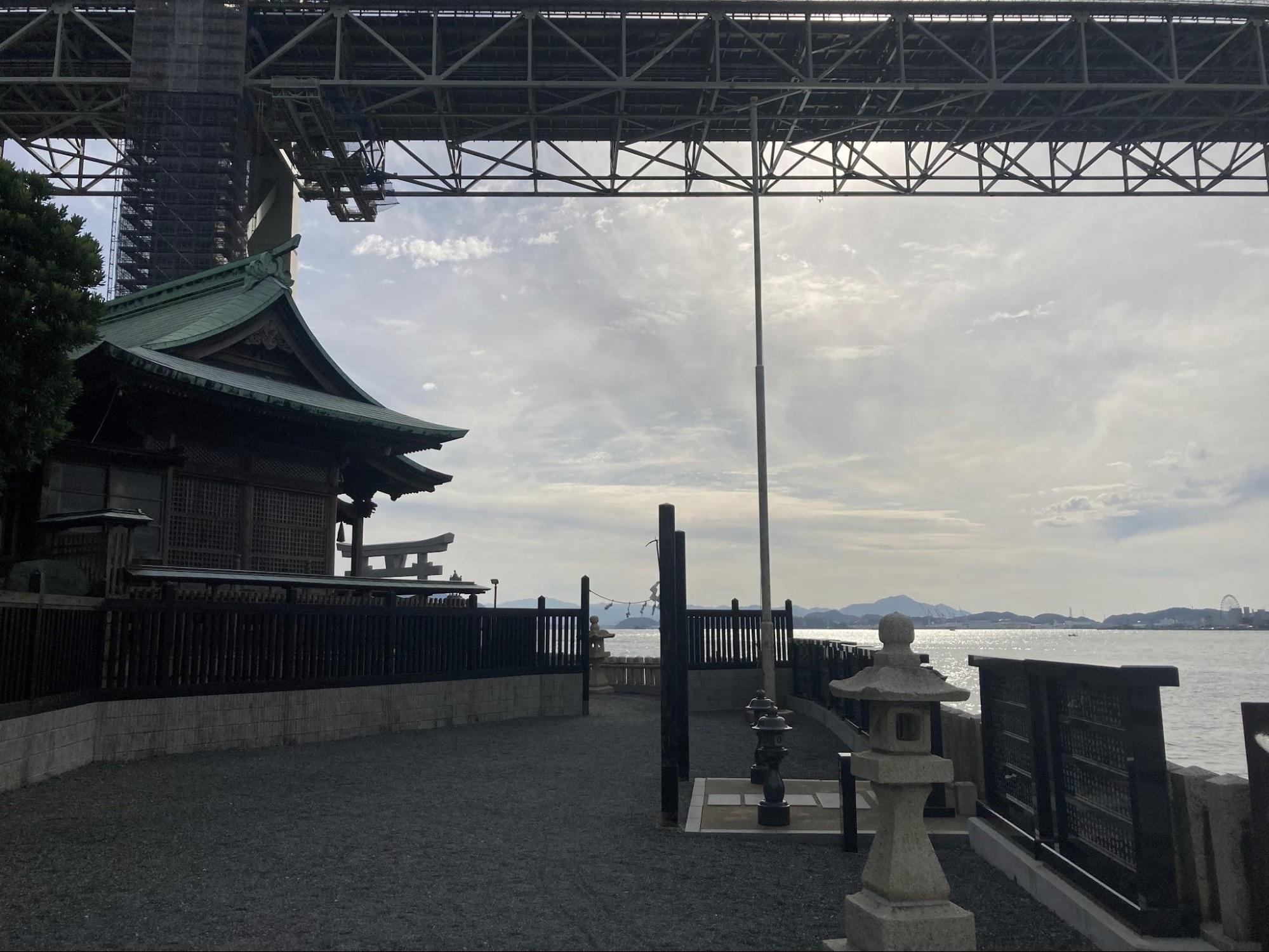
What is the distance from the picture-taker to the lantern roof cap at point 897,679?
224 inches

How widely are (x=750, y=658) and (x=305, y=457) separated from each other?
11438mm

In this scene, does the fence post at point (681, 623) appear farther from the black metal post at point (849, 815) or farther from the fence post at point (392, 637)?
the fence post at point (392, 637)

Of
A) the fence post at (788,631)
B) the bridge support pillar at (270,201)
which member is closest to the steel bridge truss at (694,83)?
the bridge support pillar at (270,201)

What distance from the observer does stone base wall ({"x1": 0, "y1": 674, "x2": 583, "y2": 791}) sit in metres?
11.1

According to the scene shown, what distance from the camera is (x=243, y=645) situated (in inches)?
580

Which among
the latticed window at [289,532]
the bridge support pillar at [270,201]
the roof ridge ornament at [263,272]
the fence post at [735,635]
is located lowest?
the fence post at [735,635]

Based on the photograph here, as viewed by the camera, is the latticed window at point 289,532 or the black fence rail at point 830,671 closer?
the black fence rail at point 830,671

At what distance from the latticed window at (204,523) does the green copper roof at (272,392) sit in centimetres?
202

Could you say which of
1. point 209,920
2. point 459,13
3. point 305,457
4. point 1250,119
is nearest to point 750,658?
point 305,457

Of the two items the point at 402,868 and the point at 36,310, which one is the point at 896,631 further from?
the point at 36,310

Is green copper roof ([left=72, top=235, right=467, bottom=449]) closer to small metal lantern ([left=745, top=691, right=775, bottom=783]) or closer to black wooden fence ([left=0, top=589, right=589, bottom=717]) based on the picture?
black wooden fence ([left=0, top=589, right=589, bottom=717])

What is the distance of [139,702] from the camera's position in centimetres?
1317

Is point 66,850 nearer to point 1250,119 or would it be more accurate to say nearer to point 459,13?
point 459,13

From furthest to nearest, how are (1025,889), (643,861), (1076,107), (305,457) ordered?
1. (1076,107)
2. (305,457)
3. (643,861)
4. (1025,889)
